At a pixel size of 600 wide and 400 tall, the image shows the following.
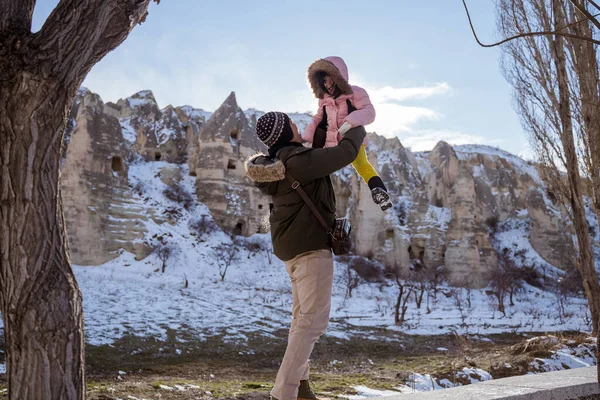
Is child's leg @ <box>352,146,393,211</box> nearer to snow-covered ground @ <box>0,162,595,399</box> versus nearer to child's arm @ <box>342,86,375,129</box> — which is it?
child's arm @ <box>342,86,375,129</box>

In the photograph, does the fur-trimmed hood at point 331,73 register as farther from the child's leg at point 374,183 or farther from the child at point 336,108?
the child's leg at point 374,183

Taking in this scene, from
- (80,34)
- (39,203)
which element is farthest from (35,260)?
(80,34)

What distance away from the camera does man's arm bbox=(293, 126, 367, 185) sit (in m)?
2.46

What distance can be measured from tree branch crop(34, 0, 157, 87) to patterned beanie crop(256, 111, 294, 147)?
774 millimetres

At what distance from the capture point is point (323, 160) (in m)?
2.46

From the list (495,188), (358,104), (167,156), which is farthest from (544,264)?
(358,104)

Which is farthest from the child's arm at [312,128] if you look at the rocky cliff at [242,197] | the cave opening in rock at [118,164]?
the cave opening in rock at [118,164]

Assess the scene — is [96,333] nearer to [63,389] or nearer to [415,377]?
[415,377]

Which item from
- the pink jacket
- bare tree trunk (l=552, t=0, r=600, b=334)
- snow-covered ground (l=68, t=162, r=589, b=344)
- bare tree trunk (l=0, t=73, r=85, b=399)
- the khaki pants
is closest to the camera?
bare tree trunk (l=0, t=73, r=85, b=399)

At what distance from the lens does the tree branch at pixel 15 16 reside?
2.26m

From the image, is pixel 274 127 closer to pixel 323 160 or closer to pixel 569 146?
pixel 323 160

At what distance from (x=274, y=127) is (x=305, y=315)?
37.1 inches

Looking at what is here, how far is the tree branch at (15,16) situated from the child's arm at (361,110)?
153cm

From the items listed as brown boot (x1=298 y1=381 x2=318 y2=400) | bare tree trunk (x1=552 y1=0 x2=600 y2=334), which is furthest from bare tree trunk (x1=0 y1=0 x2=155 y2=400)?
bare tree trunk (x1=552 y1=0 x2=600 y2=334)
